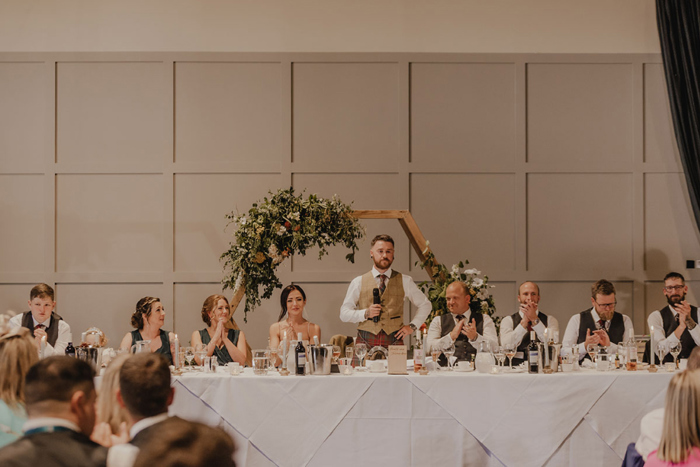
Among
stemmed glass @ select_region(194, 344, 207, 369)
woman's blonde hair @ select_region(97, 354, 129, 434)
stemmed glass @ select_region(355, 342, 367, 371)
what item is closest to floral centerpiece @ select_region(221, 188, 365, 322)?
stemmed glass @ select_region(194, 344, 207, 369)

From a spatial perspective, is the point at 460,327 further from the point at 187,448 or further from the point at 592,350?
the point at 187,448

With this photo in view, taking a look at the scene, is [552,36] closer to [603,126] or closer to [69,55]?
[603,126]

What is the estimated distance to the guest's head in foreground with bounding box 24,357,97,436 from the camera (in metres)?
1.83

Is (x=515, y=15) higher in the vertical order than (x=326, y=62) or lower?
higher

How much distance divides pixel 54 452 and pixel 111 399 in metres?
0.58

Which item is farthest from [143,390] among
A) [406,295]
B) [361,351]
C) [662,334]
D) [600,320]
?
[662,334]

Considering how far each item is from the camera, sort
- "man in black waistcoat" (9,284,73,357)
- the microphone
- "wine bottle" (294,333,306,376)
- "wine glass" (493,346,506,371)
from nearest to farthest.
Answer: "wine bottle" (294,333,306,376)
"wine glass" (493,346,506,371)
the microphone
"man in black waistcoat" (9,284,73,357)

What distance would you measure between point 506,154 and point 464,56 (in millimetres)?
1022

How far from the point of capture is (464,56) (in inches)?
259

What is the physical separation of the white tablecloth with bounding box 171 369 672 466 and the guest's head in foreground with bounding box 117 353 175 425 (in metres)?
1.84

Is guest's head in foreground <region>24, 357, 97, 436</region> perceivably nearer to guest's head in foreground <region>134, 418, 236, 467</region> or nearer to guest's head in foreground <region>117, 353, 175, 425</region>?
guest's head in foreground <region>117, 353, 175, 425</region>

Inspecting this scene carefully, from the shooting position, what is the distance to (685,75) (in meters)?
6.43

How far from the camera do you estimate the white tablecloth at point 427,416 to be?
12.5 feet

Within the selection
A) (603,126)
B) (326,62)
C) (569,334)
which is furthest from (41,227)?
(603,126)
